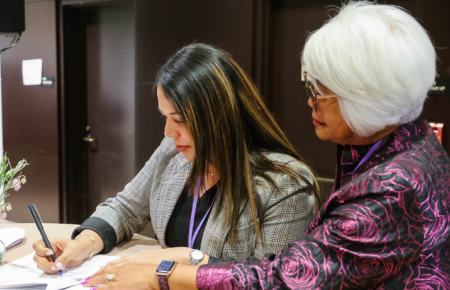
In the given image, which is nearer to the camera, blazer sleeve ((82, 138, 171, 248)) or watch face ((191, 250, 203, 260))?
watch face ((191, 250, 203, 260))

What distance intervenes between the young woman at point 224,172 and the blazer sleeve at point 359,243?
0.38m

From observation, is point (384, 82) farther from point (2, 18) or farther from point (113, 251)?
point (2, 18)

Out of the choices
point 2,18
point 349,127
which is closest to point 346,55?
point 349,127

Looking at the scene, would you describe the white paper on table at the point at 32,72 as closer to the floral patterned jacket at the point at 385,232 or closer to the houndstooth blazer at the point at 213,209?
the houndstooth blazer at the point at 213,209

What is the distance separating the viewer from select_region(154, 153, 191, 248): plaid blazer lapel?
145 centimetres

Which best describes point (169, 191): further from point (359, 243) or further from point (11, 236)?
point (359, 243)

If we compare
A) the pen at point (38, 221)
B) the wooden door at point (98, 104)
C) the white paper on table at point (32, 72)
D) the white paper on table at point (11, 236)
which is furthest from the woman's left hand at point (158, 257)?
the white paper on table at point (32, 72)

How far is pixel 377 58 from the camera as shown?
805 mm

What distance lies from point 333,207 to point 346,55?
12.3 inches

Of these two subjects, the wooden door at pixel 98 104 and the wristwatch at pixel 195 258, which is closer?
the wristwatch at pixel 195 258

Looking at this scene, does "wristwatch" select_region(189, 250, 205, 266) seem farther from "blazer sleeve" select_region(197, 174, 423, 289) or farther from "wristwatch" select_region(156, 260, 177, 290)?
"blazer sleeve" select_region(197, 174, 423, 289)

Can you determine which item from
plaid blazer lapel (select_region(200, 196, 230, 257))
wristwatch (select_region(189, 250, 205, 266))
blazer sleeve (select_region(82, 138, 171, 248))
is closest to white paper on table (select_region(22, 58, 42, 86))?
blazer sleeve (select_region(82, 138, 171, 248))

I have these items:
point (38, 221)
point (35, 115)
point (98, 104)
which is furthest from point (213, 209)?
point (35, 115)

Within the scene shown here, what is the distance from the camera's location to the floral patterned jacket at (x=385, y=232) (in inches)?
30.8
